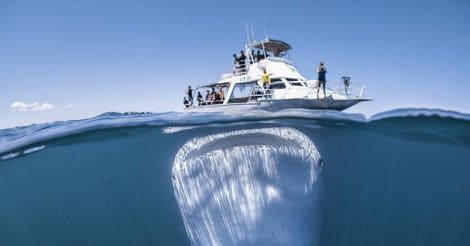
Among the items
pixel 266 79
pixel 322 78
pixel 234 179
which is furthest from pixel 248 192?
pixel 266 79

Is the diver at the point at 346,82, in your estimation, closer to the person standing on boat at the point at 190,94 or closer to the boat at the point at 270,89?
the boat at the point at 270,89

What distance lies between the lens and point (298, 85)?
17500 mm

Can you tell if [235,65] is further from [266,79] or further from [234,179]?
[234,179]

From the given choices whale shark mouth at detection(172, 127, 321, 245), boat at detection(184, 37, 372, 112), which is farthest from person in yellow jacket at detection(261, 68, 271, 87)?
whale shark mouth at detection(172, 127, 321, 245)

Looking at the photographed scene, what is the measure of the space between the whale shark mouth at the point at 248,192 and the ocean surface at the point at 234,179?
0.07 ft

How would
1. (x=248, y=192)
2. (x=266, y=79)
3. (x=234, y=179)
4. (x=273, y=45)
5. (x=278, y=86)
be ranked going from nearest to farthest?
(x=248, y=192) < (x=234, y=179) < (x=266, y=79) < (x=278, y=86) < (x=273, y=45)

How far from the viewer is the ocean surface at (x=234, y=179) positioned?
5.28 metres

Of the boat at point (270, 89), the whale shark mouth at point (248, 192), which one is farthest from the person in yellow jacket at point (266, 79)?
the whale shark mouth at point (248, 192)

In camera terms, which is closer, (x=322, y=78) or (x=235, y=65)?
(x=322, y=78)

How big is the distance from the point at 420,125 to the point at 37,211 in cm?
1753

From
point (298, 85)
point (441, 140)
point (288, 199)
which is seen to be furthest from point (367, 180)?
point (288, 199)

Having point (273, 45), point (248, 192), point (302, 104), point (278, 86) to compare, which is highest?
point (273, 45)

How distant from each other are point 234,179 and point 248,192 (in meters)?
0.47

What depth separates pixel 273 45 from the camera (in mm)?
19797
